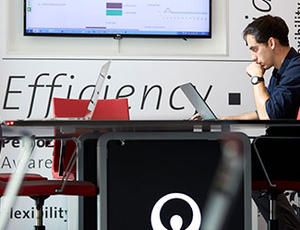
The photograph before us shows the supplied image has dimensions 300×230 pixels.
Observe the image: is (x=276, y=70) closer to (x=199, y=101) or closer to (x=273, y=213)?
(x=273, y=213)

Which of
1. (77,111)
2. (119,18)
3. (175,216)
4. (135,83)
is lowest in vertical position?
(175,216)

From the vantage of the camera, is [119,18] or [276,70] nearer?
[276,70]

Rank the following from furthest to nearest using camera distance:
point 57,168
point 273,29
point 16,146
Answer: point 16,146
point 57,168
point 273,29

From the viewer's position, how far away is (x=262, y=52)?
3.23m

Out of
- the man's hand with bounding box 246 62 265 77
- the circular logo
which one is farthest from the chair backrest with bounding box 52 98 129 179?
the circular logo

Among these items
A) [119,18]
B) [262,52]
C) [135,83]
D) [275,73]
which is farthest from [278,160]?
[119,18]

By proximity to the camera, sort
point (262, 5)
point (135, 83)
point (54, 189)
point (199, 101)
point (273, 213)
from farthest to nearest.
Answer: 1. point (262, 5)
2. point (135, 83)
3. point (273, 213)
4. point (54, 189)
5. point (199, 101)

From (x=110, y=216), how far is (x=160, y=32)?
302cm

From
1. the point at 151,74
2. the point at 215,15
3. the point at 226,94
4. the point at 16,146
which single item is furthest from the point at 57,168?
the point at 215,15

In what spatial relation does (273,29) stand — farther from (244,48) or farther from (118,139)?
(244,48)

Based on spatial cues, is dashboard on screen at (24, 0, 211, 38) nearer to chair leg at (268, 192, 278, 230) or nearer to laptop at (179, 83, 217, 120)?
chair leg at (268, 192, 278, 230)

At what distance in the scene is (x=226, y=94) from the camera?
4961mm

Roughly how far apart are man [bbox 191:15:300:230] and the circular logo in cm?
85

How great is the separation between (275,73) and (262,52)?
14 centimetres
